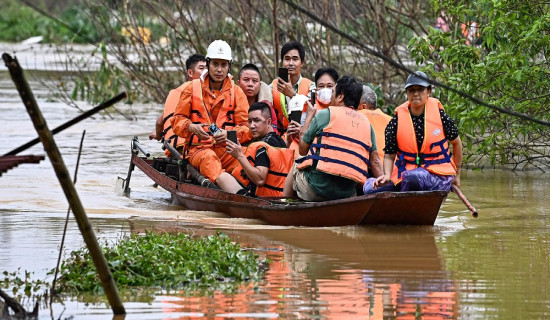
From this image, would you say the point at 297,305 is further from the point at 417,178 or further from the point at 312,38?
the point at 312,38

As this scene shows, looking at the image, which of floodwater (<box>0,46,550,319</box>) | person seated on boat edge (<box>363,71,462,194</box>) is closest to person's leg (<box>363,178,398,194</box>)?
person seated on boat edge (<box>363,71,462,194</box>)

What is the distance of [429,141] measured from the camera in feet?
29.9

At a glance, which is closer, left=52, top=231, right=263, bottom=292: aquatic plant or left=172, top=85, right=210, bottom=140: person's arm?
left=52, top=231, right=263, bottom=292: aquatic plant

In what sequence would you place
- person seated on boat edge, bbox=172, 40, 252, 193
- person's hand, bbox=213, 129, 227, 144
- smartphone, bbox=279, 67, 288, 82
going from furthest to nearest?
smartphone, bbox=279, 67, 288, 82 < person seated on boat edge, bbox=172, 40, 252, 193 < person's hand, bbox=213, 129, 227, 144

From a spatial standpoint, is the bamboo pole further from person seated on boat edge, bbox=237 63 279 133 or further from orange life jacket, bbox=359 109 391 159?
person seated on boat edge, bbox=237 63 279 133

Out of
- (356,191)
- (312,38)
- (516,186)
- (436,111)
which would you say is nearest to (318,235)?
(356,191)

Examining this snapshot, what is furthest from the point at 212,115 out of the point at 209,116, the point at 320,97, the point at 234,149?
the point at 320,97

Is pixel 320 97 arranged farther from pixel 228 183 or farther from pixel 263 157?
pixel 228 183

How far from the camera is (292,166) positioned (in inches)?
399

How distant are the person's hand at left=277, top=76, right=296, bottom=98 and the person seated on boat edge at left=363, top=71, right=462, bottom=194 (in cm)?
210

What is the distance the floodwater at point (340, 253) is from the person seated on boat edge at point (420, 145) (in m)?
0.45

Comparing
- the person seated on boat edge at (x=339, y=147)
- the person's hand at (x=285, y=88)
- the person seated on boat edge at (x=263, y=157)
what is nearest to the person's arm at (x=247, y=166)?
the person seated on boat edge at (x=263, y=157)

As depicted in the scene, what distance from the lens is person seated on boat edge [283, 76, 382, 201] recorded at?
30.0ft

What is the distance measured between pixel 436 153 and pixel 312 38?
27.2 ft
